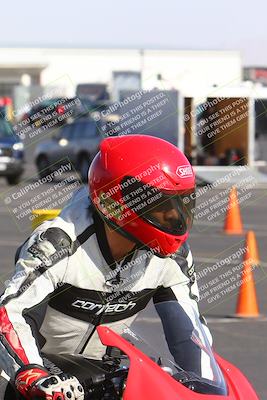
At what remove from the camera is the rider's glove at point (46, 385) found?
12.3ft

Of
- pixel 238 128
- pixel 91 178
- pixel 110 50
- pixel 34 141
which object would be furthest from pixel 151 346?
pixel 110 50

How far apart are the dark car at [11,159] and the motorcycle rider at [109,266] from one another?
25704 millimetres

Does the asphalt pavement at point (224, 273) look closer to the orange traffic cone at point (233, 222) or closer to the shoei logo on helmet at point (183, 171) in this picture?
the orange traffic cone at point (233, 222)

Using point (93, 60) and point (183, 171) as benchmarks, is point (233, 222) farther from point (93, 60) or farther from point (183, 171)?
point (93, 60)

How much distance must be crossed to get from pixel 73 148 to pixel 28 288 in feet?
91.2

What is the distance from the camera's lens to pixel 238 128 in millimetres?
30625

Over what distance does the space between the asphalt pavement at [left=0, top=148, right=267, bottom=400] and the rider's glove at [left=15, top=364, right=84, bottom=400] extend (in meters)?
0.54

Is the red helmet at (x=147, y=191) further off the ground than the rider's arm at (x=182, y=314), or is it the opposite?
the red helmet at (x=147, y=191)

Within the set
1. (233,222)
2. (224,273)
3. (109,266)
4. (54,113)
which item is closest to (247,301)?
(224,273)

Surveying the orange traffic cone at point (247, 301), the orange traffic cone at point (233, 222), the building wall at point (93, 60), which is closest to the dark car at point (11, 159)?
the orange traffic cone at point (233, 222)

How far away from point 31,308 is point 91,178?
546mm

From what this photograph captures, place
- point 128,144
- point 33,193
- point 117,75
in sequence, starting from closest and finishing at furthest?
point 128,144, point 33,193, point 117,75

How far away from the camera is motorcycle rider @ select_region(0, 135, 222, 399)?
4.17m

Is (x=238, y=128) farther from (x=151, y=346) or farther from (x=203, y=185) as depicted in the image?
(x=151, y=346)
